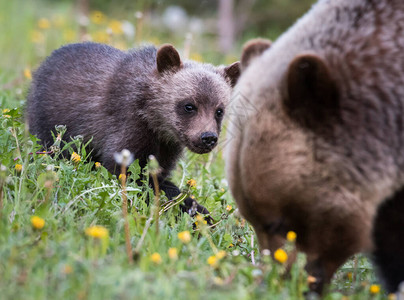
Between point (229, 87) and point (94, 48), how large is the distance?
5.48 feet

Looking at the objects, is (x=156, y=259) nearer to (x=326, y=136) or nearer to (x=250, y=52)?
(x=326, y=136)

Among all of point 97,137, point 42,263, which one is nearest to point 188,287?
point 42,263

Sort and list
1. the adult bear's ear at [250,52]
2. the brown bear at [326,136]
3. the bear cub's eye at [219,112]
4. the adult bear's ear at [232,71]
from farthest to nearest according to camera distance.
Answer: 1. the adult bear's ear at [232,71]
2. the bear cub's eye at [219,112]
3. the adult bear's ear at [250,52]
4. the brown bear at [326,136]

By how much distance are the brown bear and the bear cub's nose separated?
8.17 feet

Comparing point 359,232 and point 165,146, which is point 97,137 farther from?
point 359,232

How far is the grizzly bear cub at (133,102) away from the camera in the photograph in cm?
626

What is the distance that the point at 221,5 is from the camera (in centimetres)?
1880

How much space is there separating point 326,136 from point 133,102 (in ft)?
11.0

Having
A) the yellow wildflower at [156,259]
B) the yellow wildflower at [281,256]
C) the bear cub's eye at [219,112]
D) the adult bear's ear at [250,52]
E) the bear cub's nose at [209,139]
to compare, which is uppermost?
the adult bear's ear at [250,52]

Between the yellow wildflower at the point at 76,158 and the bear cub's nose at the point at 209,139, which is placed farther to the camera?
the bear cub's nose at the point at 209,139

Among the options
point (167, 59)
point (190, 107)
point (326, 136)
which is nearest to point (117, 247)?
point (326, 136)

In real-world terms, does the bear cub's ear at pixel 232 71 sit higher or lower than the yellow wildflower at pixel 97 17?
lower

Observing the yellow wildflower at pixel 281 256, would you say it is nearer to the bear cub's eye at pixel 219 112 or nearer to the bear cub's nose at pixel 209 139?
the bear cub's nose at pixel 209 139

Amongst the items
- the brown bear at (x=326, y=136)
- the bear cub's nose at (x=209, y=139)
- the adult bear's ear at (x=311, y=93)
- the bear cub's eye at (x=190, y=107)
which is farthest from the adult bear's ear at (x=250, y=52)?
the bear cub's eye at (x=190, y=107)
